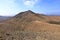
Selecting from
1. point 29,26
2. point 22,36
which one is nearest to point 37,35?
point 22,36

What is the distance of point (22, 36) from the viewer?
11.8 metres

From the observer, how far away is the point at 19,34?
40.3 ft

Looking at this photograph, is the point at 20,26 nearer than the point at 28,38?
No

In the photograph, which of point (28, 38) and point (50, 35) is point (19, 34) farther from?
point (50, 35)

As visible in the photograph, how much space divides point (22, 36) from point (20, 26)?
4.10 meters

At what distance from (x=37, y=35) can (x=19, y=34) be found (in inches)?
61.6

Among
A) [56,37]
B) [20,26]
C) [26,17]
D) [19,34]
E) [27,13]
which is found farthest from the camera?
[27,13]

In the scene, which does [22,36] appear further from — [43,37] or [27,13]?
[27,13]

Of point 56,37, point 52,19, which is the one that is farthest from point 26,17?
point 56,37

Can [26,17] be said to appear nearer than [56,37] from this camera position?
No

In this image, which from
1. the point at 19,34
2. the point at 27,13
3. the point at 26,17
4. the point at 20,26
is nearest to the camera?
the point at 19,34

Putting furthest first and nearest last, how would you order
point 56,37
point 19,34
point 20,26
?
point 20,26 → point 19,34 → point 56,37

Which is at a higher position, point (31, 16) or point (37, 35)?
point (31, 16)

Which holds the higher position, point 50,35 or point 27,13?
point 27,13
